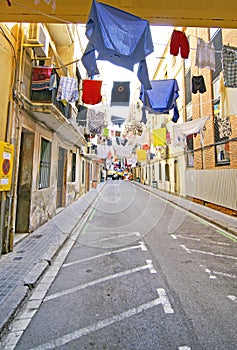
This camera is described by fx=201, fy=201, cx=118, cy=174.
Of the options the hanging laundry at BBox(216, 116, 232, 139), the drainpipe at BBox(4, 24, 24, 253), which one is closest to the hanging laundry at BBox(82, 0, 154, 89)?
the drainpipe at BBox(4, 24, 24, 253)

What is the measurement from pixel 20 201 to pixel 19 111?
2677 millimetres

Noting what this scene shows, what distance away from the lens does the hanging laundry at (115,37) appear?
3.20 metres

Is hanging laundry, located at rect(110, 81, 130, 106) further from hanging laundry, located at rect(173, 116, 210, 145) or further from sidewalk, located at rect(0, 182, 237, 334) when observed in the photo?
sidewalk, located at rect(0, 182, 237, 334)

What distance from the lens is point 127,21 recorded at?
3.46 metres

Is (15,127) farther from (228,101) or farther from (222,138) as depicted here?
(222,138)

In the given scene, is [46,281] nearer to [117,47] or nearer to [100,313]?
[100,313]

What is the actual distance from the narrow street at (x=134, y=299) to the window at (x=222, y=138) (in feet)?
19.5

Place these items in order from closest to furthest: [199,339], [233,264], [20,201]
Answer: [199,339] → [233,264] → [20,201]

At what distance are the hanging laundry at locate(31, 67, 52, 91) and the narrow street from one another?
473cm

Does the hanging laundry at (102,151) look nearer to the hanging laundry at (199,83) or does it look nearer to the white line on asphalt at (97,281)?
the hanging laundry at (199,83)

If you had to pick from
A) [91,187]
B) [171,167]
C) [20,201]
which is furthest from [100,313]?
[91,187]

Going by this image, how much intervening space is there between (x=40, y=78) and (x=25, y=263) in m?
5.17

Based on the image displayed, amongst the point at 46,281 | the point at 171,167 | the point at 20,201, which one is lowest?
the point at 46,281

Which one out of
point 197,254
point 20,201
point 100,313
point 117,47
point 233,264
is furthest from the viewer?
point 20,201
